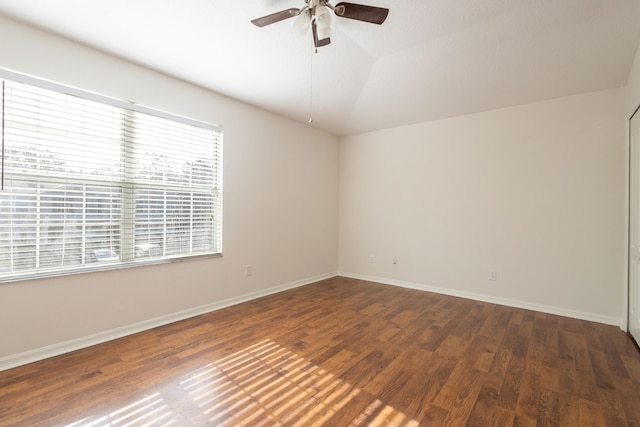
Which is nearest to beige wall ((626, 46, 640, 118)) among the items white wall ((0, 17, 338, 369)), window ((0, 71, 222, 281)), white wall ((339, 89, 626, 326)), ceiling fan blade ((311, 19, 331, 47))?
white wall ((339, 89, 626, 326))

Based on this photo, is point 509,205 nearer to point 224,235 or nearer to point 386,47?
point 386,47

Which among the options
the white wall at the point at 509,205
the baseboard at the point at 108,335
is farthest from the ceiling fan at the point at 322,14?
the baseboard at the point at 108,335

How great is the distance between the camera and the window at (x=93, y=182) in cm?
221

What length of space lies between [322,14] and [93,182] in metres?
2.38

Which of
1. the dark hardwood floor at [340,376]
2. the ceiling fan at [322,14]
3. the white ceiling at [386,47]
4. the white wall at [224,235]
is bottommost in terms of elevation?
the dark hardwood floor at [340,376]

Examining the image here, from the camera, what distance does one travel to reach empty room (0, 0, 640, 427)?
6.35 ft

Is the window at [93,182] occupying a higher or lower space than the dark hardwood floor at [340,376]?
higher

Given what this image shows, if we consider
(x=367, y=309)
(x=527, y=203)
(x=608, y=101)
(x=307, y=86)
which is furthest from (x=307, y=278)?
(x=608, y=101)

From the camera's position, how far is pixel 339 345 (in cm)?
256

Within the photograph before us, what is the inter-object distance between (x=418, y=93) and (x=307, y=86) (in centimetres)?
140

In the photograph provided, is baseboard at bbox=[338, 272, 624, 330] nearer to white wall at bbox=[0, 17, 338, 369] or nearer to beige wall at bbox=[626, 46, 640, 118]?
white wall at bbox=[0, 17, 338, 369]

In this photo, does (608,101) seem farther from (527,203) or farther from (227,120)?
(227,120)

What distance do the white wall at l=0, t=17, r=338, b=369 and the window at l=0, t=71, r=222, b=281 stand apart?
0.14 m

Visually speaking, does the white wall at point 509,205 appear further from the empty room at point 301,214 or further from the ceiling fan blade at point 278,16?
the ceiling fan blade at point 278,16
